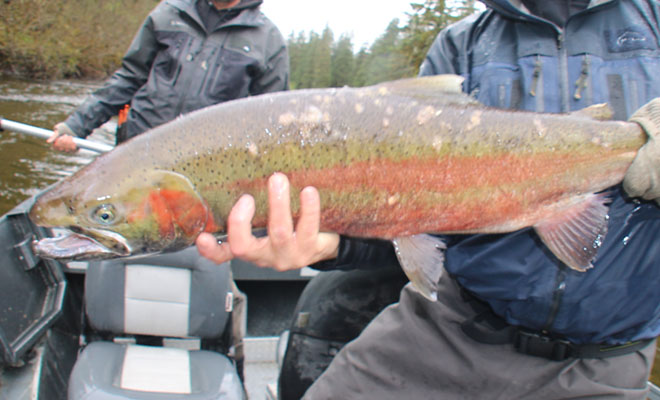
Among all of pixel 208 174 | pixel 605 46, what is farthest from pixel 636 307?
pixel 208 174

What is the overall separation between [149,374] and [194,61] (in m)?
2.97

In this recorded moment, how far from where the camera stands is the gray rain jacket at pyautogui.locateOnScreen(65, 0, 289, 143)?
4.64 meters

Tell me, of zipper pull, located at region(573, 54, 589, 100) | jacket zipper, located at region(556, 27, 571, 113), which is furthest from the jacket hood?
zipper pull, located at region(573, 54, 589, 100)

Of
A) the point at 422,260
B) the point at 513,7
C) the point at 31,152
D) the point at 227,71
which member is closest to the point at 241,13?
the point at 227,71

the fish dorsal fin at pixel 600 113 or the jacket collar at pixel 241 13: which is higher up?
the jacket collar at pixel 241 13

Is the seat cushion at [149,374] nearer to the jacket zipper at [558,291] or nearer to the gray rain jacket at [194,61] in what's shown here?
the jacket zipper at [558,291]

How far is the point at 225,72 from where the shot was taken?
4648mm

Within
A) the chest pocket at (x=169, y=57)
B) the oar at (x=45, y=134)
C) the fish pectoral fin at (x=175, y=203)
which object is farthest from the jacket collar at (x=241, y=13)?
the fish pectoral fin at (x=175, y=203)

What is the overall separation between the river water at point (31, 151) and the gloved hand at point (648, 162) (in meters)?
10.7

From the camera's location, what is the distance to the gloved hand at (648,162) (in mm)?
1752

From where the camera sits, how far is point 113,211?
1.80 metres

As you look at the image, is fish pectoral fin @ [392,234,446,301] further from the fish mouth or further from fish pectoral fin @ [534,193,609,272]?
the fish mouth

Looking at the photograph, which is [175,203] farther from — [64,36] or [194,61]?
[64,36]

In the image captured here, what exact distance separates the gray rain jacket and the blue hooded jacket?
2872 mm
